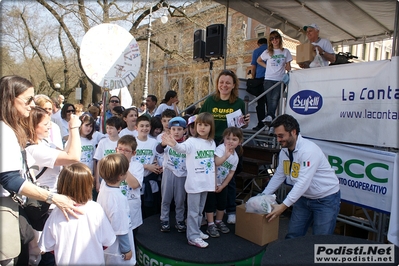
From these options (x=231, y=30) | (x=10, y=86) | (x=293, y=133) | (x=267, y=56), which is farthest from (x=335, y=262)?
(x=231, y=30)

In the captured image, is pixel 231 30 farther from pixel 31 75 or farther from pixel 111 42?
pixel 111 42

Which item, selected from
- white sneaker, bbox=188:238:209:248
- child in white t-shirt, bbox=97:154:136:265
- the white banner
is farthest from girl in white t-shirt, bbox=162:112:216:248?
the white banner

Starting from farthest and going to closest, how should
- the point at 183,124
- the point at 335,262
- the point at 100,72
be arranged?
the point at 100,72 < the point at 183,124 < the point at 335,262

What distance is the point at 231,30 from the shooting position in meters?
21.3

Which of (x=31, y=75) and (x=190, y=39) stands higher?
(x=190, y=39)

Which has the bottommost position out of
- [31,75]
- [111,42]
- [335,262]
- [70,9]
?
[335,262]

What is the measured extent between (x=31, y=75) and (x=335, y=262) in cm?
2323

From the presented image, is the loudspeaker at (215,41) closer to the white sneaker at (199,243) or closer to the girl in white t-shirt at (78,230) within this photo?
the white sneaker at (199,243)

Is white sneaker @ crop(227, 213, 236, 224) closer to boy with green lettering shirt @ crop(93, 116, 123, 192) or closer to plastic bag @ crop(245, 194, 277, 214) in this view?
plastic bag @ crop(245, 194, 277, 214)

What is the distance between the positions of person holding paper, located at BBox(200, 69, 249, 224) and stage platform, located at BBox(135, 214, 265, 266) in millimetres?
484

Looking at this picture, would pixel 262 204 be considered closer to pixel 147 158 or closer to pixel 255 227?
pixel 255 227

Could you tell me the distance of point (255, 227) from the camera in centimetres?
320

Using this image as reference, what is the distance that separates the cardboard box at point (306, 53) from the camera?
4957mm

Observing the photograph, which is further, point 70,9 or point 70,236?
point 70,9
